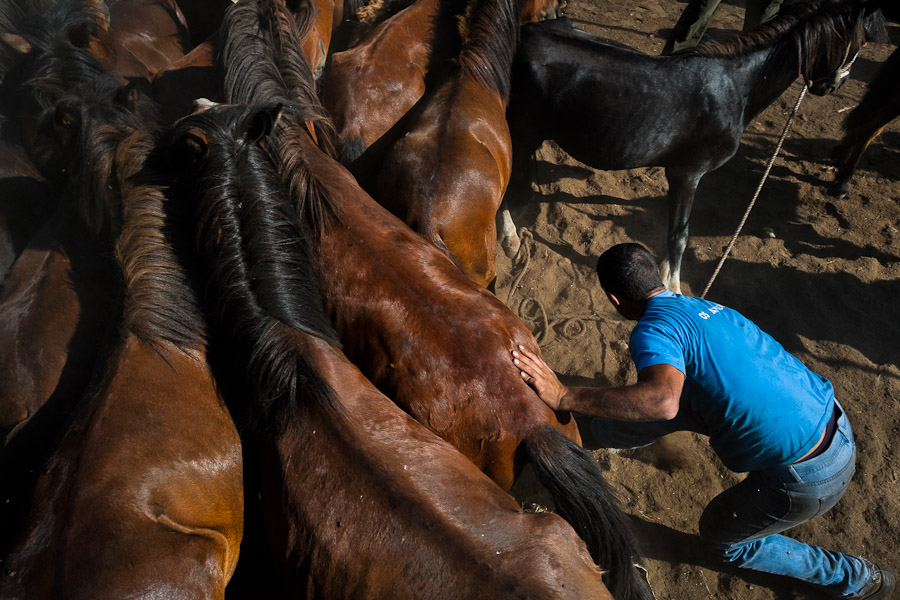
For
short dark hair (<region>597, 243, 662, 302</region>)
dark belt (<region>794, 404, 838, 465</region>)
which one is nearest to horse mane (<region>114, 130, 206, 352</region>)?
short dark hair (<region>597, 243, 662, 302</region>)

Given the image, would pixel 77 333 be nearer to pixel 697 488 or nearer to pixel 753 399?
pixel 753 399

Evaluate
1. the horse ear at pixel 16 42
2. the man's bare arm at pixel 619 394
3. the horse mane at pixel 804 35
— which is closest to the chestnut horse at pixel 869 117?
the horse mane at pixel 804 35

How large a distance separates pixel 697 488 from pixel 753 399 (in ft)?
4.46

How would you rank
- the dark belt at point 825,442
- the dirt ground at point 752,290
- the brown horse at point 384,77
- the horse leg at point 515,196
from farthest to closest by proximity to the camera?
1. the horse leg at point 515,196
2. the brown horse at point 384,77
3. the dirt ground at point 752,290
4. the dark belt at point 825,442

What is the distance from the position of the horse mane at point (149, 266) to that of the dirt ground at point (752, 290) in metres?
2.21

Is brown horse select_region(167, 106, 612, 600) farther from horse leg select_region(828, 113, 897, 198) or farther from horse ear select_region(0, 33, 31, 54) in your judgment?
horse leg select_region(828, 113, 897, 198)

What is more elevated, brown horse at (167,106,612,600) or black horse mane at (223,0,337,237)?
black horse mane at (223,0,337,237)

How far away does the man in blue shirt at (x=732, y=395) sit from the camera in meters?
2.02

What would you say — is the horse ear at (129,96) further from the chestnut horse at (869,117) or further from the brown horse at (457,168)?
the chestnut horse at (869,117)

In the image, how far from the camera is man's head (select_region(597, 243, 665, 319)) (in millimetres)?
2229

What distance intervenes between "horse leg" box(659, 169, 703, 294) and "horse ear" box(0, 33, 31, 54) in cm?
465

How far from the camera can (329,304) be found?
7.61 feet

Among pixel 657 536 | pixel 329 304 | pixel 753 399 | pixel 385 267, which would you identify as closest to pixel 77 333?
pixel 329 304

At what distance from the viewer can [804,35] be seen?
140 inches
